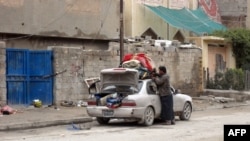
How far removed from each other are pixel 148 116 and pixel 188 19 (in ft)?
59.8

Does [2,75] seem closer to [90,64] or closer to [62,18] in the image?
[90,64]

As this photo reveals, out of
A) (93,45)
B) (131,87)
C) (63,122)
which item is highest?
(93,45)

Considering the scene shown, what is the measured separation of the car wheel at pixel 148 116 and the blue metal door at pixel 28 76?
5.89 metres

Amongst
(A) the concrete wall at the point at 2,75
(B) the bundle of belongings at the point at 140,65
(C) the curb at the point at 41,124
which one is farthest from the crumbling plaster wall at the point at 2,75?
(B) the bundle of belongings at the point at 140,65

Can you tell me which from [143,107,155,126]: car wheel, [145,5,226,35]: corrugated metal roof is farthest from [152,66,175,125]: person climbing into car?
[145,5,226,35]: corrugated metal roof

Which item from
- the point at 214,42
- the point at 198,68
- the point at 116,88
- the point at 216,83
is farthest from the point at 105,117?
the point at 214,42

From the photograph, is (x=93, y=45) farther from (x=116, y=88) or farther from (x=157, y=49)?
(x=116, y=88)

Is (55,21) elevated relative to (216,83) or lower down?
elevated

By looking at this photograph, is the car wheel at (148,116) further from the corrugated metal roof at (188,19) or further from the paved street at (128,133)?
the corrugated metal roof at (188,19)

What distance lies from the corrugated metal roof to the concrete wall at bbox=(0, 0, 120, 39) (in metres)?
→ 4.68

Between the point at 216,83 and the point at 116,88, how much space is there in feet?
52.6

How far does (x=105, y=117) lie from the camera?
55.1ft

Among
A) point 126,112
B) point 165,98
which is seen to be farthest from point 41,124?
point 165,98

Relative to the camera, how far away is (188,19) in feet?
112
